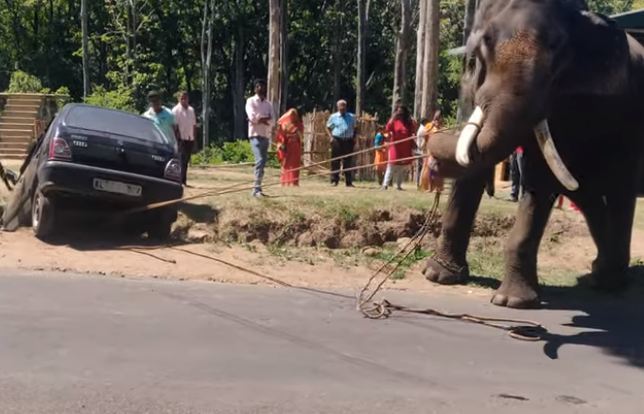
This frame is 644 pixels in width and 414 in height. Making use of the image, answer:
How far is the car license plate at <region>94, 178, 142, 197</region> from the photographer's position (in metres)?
10.1

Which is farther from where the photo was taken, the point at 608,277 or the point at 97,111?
the point at 97,111

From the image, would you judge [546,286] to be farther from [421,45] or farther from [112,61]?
[112,61]

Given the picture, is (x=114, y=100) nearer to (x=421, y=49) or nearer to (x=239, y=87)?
(x=239, y=87)

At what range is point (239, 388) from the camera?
18.1 feet

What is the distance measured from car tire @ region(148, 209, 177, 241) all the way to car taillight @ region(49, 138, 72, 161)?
4.32 ft

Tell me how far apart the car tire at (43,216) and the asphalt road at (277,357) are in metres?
1.88

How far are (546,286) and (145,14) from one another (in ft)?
121

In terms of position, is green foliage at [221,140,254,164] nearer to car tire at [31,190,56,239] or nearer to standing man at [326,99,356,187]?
standing man at [326,99,356,187]

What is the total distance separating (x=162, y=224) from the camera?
10.9m

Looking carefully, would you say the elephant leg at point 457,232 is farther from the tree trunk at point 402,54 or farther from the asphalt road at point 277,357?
the tree trunk at point 402,54

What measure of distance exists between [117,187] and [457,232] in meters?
3.91

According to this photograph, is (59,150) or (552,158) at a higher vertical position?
(552,158)

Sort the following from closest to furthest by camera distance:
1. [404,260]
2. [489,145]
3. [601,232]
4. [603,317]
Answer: [489,145], [603,317], [601,232], [404,260]

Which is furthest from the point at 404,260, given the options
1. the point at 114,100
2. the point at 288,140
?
the point at 114,100
